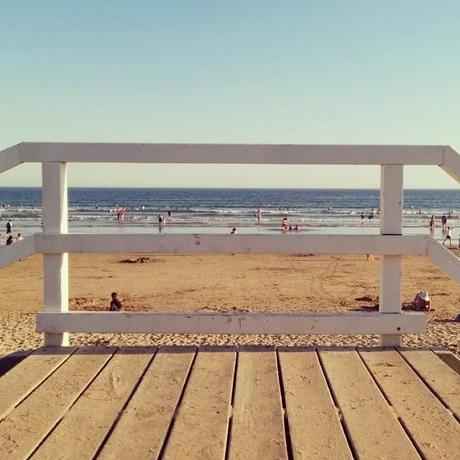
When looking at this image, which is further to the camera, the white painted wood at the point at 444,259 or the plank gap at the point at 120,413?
the white painted wood at the point at 444,259

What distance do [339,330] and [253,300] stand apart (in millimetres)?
10428

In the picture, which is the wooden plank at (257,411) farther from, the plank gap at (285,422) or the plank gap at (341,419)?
the plank gap at (341,419)

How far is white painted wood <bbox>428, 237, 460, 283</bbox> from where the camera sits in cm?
299

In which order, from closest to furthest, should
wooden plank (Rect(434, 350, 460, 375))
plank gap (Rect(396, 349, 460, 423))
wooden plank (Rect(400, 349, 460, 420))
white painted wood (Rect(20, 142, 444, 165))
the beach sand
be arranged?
plank gap (Rect(396, 349, 460, 423))
wooden plank (Rect(400, 349, 460, 420))
wooden plank (Rect(434, 350, 460, 375))
white painted wood (Rect(20, 142, 444, 165))
the beach sand

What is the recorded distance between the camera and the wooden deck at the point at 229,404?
191cm

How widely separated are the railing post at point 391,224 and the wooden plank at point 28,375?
5.45 feet

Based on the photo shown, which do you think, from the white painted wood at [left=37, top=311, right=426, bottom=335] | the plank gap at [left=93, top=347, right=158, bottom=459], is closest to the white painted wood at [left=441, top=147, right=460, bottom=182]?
the white painted wood at [left=37, top=311, right=426, bottom=335]

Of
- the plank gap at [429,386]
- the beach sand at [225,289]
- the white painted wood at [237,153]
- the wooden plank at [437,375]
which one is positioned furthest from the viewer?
the beach sand at [225,289]

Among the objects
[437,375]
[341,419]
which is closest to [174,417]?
[341,419]

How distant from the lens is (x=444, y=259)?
306cm

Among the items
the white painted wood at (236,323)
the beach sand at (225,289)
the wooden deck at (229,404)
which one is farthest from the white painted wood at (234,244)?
the beach sand at (225,289)

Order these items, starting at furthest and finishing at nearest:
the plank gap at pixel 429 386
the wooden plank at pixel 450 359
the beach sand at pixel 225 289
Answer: the beach sand at pixel 225 289, the wooden plank at pixel 450 359, the plank gap at pixel 429 386

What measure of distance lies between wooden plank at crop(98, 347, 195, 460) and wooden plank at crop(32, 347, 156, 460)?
44 mm

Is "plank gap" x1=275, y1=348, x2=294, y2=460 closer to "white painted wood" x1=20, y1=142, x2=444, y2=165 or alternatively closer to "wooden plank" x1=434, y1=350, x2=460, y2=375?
"wooden plank" x1=434, y1=350, x2=460, y2=375
